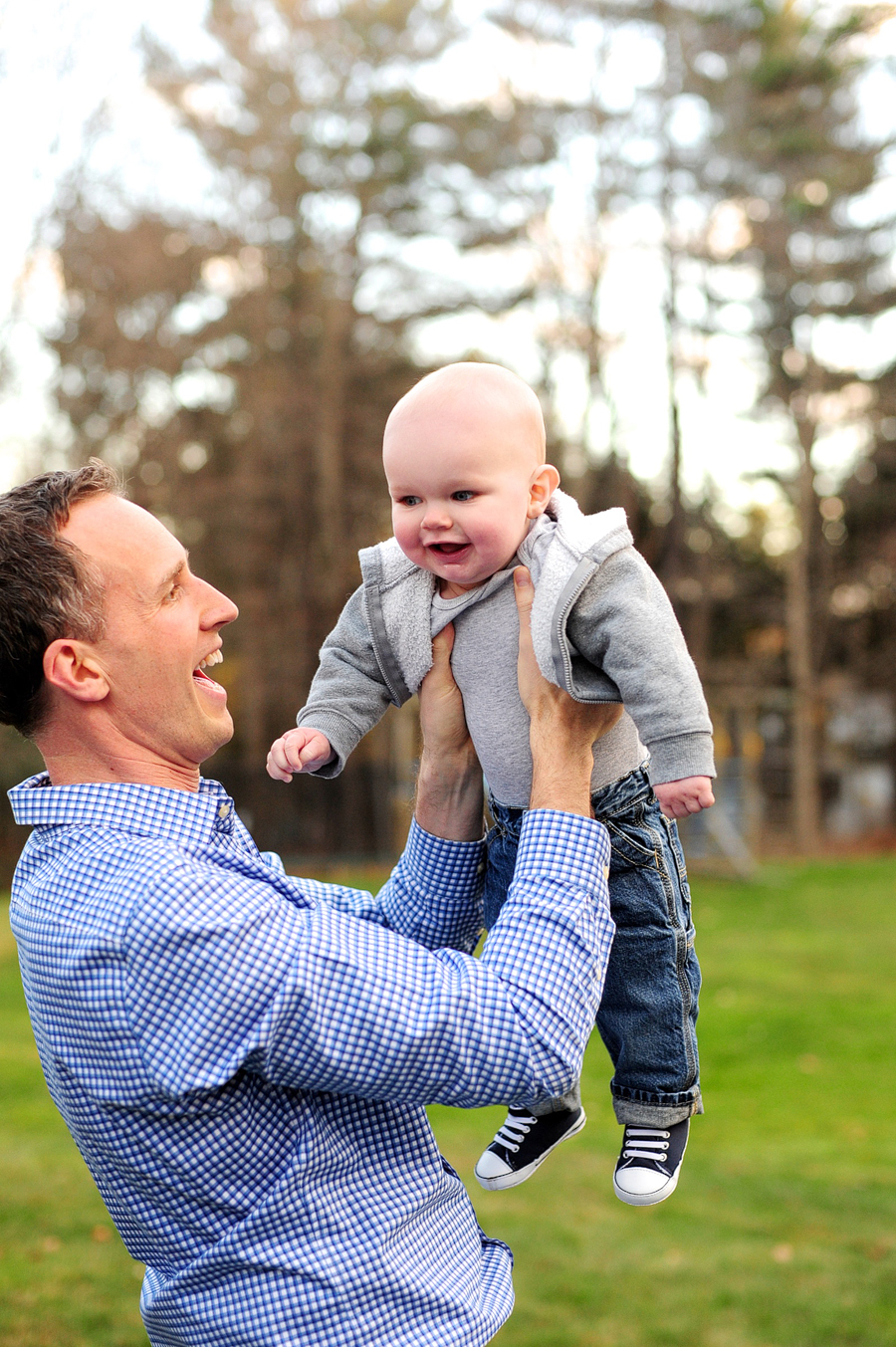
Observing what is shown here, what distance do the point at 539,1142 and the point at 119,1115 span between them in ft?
2.55

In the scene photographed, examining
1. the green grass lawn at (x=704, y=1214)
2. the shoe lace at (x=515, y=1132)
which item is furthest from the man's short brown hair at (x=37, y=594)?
the green grass lawn at (x=704, y=1214)

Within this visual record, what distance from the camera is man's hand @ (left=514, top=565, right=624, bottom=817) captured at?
71.7 inches

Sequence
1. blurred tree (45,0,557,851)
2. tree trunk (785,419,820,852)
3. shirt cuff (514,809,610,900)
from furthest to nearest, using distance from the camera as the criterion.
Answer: tree trunk (785,419,820,852)
blurred tree (45,0,557,851)
shirt cuff (514,809,610,900)

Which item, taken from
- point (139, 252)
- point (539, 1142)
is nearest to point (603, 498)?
point (139, 252)

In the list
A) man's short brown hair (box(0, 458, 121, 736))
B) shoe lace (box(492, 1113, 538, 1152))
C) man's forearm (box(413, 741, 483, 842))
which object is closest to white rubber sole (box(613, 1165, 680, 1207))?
shoe lace (box(492, 1113, 538, 1152))

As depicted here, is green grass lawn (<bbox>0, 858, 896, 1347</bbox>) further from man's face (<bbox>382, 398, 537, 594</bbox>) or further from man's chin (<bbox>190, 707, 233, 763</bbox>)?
man's face (<bbox>382, 398, 537, 594</bbox>)

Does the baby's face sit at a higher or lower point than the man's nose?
higher

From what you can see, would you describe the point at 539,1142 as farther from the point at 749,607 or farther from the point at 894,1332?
the point at 749,607

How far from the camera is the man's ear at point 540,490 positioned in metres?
2.00

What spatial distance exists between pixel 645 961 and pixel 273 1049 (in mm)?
688

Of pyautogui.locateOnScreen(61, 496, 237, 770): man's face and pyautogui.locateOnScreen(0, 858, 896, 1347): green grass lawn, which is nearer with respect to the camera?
pyautogui.locateOnScreen(61, 496, 237, 770): man's face

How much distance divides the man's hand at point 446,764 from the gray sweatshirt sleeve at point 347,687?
3.7 inches

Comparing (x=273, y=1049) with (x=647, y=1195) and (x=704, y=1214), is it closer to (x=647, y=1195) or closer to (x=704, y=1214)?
(x=647, y=1195)

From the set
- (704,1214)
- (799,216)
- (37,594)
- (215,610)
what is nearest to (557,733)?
(215,610)
